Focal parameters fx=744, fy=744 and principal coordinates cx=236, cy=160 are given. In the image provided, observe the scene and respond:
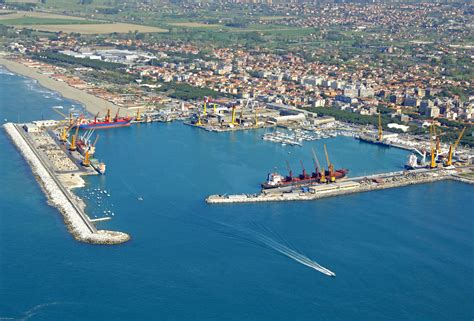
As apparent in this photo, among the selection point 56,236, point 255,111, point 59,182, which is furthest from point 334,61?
point 56,236

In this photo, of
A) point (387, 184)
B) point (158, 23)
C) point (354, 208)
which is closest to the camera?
point (354, 208)

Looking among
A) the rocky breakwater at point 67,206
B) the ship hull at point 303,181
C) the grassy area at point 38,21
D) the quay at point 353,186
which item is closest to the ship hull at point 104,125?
the rocky breakwater at point 67,206

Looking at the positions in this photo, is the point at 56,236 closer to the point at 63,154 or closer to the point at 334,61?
the point at 63,154

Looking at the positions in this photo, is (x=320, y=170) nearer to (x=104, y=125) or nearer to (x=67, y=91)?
(x=104, y=125)

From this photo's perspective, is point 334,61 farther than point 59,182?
Yes

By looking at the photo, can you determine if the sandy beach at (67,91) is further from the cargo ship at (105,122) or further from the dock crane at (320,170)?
the dock crane at (320,170)

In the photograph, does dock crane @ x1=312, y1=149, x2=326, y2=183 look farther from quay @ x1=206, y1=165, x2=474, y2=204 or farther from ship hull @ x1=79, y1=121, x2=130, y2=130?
ship hull @ x1=79, y1=121, x2=130, y2=130

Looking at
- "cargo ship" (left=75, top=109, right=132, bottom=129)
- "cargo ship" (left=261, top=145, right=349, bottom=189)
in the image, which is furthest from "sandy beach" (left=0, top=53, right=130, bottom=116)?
"cargo ship" (left=261, top=145, right=349, bottom=189)
